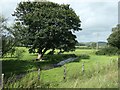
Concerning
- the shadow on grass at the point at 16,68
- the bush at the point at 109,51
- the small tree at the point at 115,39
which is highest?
the small tree at the point at 115,39

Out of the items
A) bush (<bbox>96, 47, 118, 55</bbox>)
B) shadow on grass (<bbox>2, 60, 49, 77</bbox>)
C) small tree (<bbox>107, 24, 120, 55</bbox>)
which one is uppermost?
small tree (<bbox>107, 24, 120, 55</bbox>)

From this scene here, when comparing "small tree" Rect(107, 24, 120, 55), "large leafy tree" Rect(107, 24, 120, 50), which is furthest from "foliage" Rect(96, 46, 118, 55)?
"large leafy tree" Rect(107, 24, 120, 50)

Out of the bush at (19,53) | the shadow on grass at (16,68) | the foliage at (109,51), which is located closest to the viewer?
the shadow on grass at (16,68)

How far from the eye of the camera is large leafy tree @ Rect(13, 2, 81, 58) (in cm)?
4541

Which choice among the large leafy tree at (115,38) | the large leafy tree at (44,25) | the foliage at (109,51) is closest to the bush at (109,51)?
the foliage at (109,51)

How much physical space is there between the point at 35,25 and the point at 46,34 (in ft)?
8.09

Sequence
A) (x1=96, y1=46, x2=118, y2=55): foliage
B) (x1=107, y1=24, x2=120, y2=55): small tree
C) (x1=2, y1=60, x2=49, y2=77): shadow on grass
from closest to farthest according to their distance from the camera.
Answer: (x1=2, y1=60, x2=49, y2=77): shadow on grass, (x1=96, y1=46, x2=118, y2=55): foliage, (x1=107, y1=24, x2=120, y2=55): small tree

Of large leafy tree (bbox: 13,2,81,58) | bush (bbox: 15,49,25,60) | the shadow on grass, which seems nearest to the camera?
the shadow on grass

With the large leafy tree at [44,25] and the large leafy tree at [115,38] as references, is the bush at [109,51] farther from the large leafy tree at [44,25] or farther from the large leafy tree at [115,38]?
the large leafy tree at [44,25]

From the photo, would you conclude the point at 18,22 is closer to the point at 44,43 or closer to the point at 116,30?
the point at 44,43

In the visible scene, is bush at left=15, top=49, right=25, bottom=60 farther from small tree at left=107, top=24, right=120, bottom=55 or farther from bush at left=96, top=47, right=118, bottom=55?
small tree at left=107, top=24, right=120, bottom=55

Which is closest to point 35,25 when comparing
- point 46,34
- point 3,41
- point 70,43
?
point 46,34

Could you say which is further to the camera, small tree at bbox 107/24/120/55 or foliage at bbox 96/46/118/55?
small tree at bbox 107/24/120/55

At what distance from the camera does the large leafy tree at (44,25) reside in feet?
149
